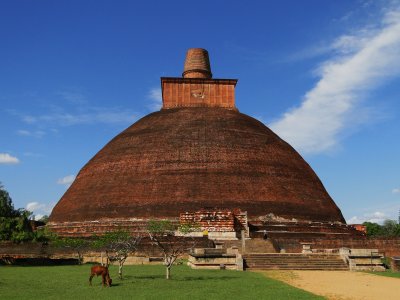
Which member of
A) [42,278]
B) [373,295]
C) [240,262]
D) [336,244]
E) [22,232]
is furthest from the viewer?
[336,244]

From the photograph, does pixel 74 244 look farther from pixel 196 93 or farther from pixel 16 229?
pixel 196 93

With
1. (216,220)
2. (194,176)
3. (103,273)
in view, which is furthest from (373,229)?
(103,273)

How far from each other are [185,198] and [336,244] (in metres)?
7.32

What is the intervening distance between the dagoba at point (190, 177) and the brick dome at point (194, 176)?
0.05 meters

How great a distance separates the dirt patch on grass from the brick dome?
9564 mm

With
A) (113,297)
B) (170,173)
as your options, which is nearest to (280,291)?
(113,297)

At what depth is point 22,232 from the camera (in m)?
19.8

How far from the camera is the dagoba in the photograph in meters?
23.5

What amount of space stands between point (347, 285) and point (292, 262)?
16.9 ft

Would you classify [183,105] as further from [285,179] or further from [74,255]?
[74,255]

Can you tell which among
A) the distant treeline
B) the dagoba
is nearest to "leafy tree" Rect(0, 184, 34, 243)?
the distant treeline

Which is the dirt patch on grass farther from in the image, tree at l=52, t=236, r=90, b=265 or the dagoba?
the dagoba

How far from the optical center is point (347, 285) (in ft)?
38.0

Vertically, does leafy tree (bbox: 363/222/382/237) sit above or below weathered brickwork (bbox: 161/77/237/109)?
below
